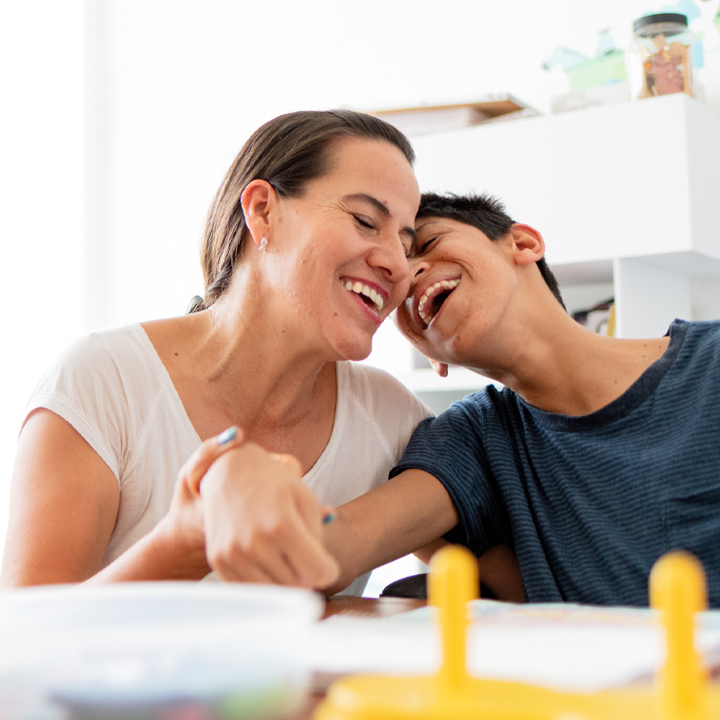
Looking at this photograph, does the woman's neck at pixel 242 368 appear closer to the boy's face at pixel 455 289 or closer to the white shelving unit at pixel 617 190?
the boy's face at pixel 455 289

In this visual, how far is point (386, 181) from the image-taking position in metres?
1.36

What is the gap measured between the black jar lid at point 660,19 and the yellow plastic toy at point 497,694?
2.08 meters

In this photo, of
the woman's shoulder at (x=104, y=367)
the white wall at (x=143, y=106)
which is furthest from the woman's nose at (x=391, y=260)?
the white wall at (x=143, y=106)

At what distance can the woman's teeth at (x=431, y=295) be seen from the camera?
4.56 feet

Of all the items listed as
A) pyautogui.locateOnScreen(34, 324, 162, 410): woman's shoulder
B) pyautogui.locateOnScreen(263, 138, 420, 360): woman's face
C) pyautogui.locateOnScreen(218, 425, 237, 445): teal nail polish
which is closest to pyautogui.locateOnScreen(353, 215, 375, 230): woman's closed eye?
pyautogui.locateOnScreen(263, 138, 420, 360): woman's face

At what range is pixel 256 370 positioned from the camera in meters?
1.37

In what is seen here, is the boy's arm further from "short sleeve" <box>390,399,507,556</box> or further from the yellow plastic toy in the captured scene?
the yellow plastic toy

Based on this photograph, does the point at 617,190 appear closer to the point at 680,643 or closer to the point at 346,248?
the point at 346,248

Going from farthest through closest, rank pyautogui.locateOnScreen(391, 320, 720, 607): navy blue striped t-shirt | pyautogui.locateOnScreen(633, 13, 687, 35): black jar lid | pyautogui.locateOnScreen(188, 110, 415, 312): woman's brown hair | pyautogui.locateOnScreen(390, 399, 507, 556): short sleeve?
pyautogui.locateOnScreen(633, 13, 687, 35): black jar lid → pyautogui.locateOnScreen(188, 110, 415, 312): woman's brown hair → pyautogui.locateOnScreen(390, 399, 507, 556): short sleeve → pyautogui.locateOnScreen(391, 320, 720, 607): navy blue striped t-shirt

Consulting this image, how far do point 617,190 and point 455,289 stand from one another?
3.59 ft

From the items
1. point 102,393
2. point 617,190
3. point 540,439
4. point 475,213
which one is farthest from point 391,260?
point 617,190

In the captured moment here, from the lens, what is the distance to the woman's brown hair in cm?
139

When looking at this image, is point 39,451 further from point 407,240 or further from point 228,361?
point 407,240

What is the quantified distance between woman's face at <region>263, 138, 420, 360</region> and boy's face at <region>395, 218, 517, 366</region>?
58 millimetres
